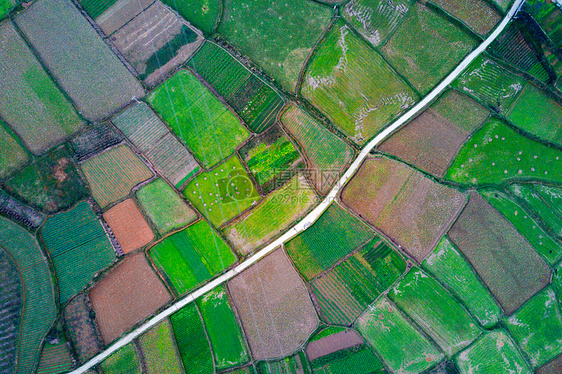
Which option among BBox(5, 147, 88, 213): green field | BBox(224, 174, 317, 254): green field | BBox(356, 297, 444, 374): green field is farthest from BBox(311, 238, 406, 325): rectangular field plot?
BBox(5, 147, 88, 213): green field

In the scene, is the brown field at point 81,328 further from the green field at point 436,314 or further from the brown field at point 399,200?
the green field at point 436,314

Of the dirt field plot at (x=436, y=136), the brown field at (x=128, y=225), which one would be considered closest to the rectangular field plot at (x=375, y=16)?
the dirt field plot at (x=436, y=136)

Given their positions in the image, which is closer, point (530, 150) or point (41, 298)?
point (41, 298)

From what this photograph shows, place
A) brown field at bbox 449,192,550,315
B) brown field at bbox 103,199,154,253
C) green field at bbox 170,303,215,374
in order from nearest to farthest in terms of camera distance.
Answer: brown field at bbox 103,199,154,253, green field at bbox 170,303,215,374, brown field at bbox 449,192,550,315

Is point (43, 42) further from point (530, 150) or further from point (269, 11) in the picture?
point (530, 150)

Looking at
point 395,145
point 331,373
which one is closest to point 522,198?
point 395,145

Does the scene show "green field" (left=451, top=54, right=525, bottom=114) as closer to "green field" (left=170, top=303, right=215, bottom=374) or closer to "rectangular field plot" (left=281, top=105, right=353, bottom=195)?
"rectangular field plot" (left=281, top=105, right=353, bottom=195)
